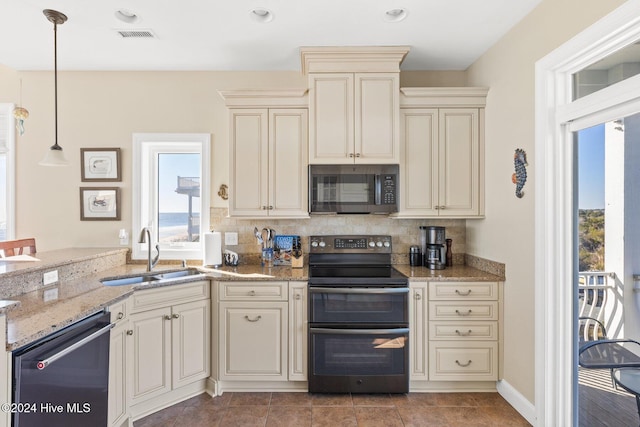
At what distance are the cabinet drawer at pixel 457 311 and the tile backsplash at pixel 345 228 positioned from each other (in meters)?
0.65

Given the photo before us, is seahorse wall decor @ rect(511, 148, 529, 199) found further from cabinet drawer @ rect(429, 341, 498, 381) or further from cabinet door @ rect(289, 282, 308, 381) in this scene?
cabinet door @ rect(289, 282, 308, 381)

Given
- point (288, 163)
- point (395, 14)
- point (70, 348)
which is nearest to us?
point (70, 348)

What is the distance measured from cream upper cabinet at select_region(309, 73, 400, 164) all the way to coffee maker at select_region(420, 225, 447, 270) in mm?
720

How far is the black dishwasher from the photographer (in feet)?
4.34

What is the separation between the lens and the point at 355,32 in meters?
2.50

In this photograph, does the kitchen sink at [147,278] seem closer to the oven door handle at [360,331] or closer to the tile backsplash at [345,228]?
the tile backsplash at [345,228]

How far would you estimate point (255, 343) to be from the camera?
8.45ft

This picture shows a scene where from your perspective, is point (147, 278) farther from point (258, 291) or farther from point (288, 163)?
point (288, 163)

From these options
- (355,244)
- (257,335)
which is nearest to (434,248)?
(355,244)

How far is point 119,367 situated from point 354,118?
2.34 m

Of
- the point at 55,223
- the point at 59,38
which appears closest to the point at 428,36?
the point at 59,38

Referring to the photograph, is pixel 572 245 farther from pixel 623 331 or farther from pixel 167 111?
pixel 167 111

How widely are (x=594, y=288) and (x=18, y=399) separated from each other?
275 centimetres

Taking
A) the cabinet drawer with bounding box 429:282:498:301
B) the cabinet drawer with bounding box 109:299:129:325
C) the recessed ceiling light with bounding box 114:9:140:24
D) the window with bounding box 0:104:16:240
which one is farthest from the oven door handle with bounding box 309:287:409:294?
the window with bounding box 0:104:16:240
